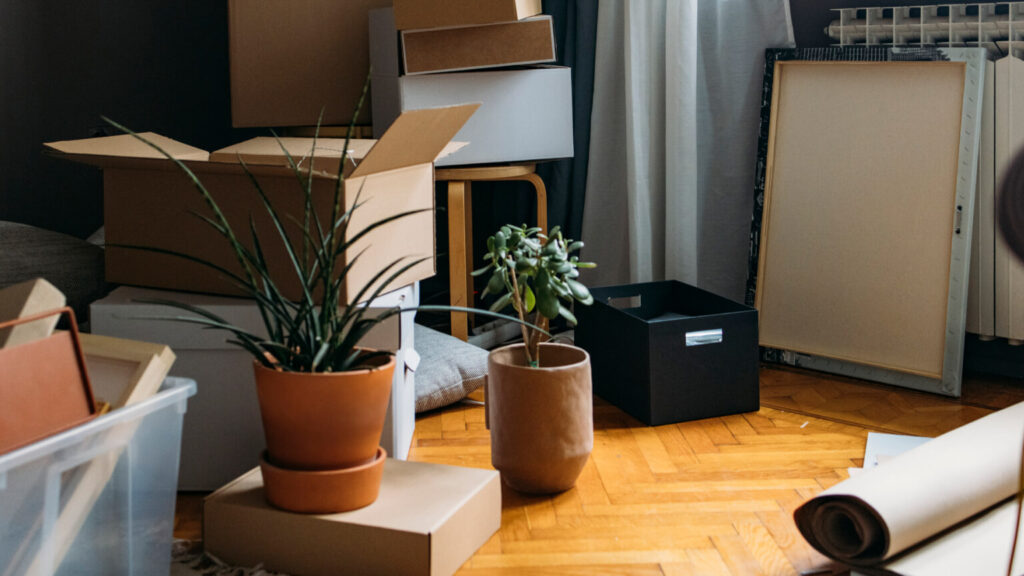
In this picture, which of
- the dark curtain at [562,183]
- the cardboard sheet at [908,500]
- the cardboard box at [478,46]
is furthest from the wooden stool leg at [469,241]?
the cardboard sheet at [908,500]

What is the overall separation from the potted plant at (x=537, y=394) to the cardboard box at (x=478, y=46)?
0.59 meters

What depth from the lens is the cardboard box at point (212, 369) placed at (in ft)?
4.42

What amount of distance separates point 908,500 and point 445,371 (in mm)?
887

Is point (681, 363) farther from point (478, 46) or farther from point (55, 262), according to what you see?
point (55, 262)

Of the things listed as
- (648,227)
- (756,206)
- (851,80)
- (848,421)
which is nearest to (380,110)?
(648,227)

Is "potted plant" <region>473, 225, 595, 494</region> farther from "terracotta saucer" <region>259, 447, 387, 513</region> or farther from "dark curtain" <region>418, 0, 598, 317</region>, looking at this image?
"dark curtain" <region>418, 0, 598, 317</region>

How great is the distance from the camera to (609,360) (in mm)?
1815

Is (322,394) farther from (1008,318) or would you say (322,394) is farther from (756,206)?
(1008,318)

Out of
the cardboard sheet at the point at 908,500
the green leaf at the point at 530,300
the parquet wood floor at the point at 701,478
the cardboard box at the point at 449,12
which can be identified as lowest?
the parquet wood floor at the point at 701,478

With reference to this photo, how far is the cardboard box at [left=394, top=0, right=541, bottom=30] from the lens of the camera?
1836 mm

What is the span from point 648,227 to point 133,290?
1.16 metres

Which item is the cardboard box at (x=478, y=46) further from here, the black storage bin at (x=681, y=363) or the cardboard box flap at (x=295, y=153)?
the black storage bin at (x=681, y=363)

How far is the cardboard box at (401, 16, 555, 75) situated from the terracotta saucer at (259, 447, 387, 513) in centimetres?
98

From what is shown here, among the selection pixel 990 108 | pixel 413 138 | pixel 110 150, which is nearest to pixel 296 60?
pixel 110 150
